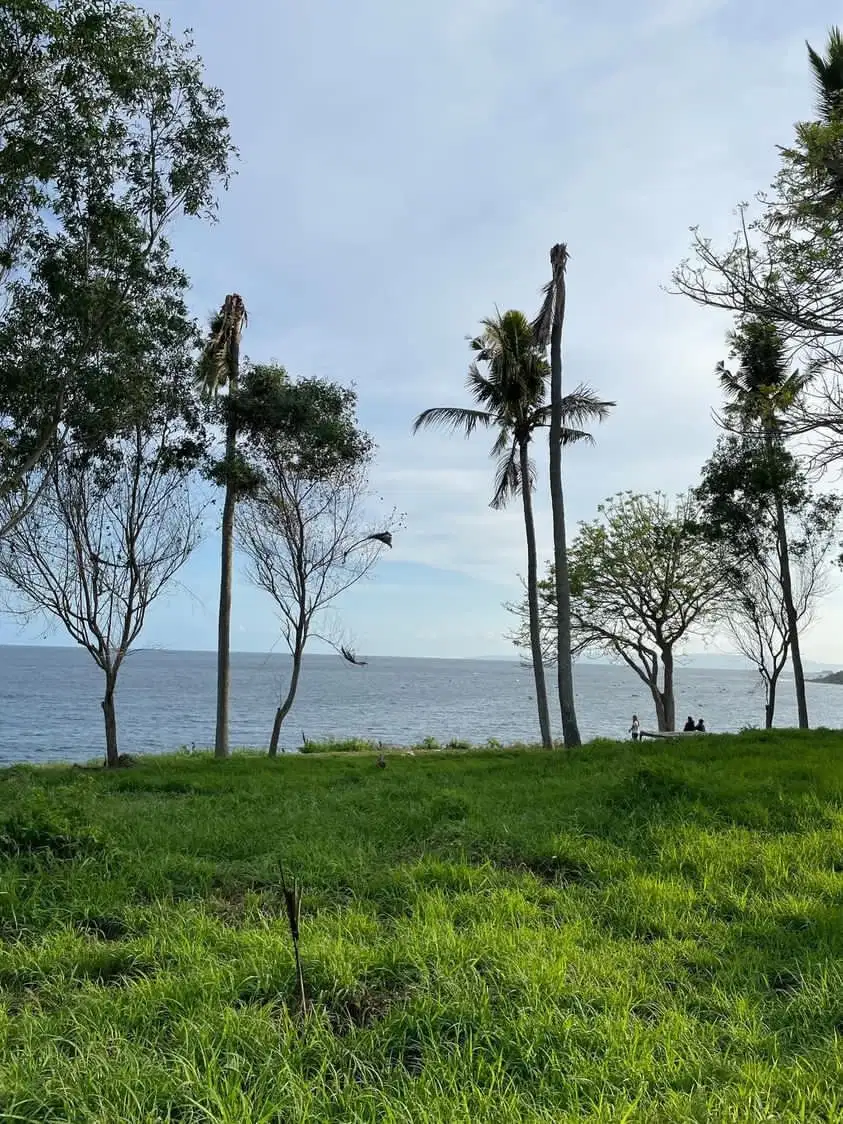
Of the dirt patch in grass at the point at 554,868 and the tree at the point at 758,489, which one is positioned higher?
the tree at the point at 758,489

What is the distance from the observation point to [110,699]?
58.9 feet

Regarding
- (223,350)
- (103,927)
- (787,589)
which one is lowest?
(103,927)

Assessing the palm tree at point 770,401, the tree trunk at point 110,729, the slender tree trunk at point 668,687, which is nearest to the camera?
the palm tree at point 770,401

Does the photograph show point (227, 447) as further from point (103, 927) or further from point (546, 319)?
point (103, 927)

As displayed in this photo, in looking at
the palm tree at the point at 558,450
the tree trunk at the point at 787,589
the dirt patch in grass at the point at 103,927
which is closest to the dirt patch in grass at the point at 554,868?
the dirt patch in grass at the point at 103,927

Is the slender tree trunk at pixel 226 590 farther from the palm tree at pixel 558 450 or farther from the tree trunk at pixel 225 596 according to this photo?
the palm tree at pixel 558 450

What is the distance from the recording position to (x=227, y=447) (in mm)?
18328

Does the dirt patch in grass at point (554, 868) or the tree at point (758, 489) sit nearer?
the dirt patch in grass at point (554, 868)

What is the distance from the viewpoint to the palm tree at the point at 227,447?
60.6ft

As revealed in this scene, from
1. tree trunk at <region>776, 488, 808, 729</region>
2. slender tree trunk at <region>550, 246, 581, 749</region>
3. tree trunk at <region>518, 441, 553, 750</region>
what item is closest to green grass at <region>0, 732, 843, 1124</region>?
slender tree trunk at <region>550, 246, 581, 749</region>

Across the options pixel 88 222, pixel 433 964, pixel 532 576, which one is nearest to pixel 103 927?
pixel 433 964

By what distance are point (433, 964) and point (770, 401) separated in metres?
9.90

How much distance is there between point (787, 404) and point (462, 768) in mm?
8410

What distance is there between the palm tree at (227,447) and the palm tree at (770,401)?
11.2 metres
